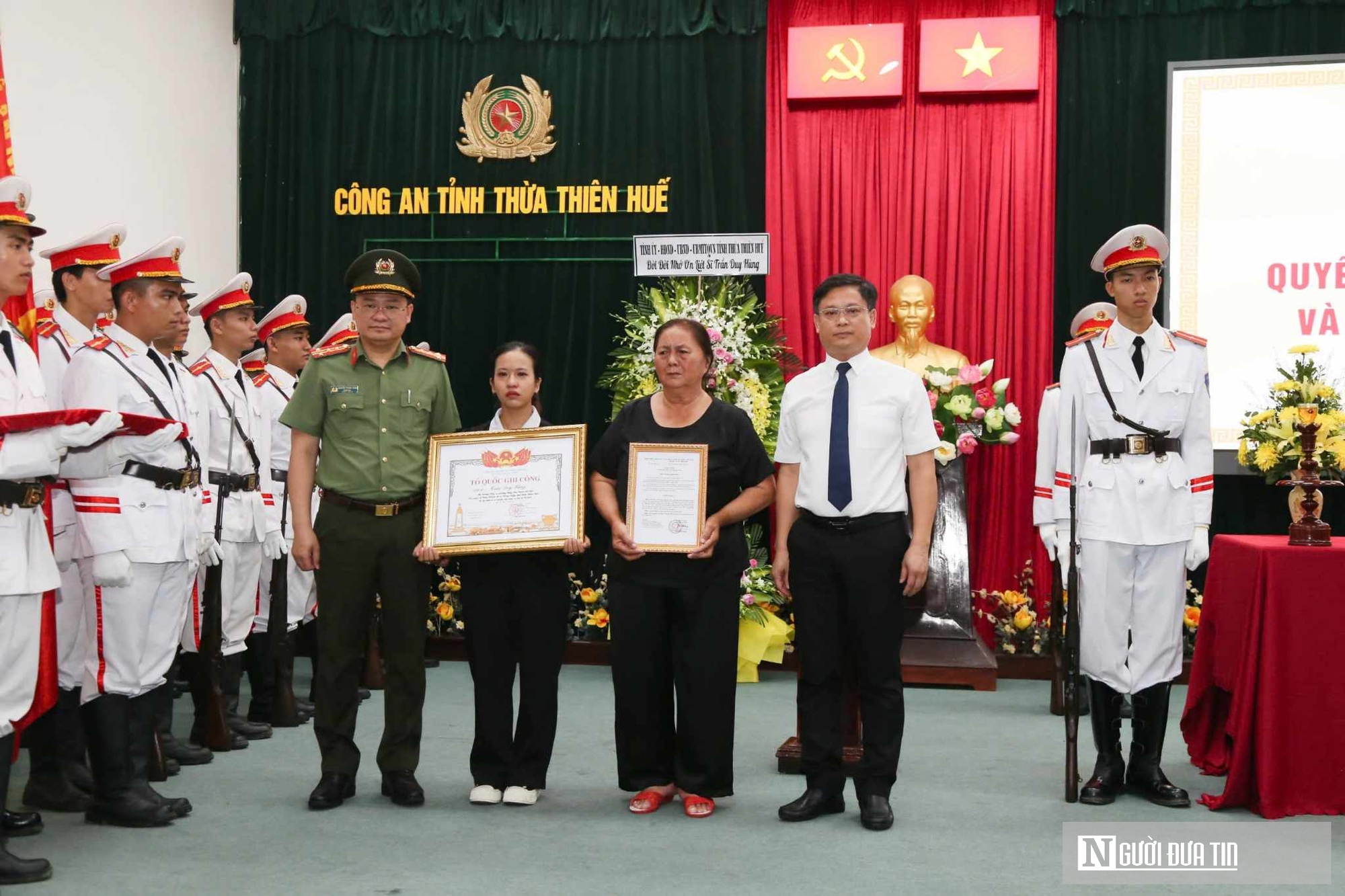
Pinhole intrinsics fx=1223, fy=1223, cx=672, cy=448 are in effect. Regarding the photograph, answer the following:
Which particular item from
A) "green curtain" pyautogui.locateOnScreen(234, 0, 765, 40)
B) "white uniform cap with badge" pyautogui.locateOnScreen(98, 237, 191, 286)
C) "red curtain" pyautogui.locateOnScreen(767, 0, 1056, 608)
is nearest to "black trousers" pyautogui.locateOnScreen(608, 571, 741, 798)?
"white uniform cap with badge" pyautogui.locateOnScreen(98, 237, 191, 286)

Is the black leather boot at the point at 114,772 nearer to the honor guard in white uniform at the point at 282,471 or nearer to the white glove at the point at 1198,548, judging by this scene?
the honor guard in white uniform at the point at 282,471

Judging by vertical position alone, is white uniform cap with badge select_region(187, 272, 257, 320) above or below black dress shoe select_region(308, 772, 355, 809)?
above

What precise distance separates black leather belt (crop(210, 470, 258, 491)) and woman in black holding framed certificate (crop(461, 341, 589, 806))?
4.59 feet

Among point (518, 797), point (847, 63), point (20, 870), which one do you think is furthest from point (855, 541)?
point (847, 63)

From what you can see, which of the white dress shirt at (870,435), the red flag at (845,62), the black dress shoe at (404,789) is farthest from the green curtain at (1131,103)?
the black dress shoe at (404,789)

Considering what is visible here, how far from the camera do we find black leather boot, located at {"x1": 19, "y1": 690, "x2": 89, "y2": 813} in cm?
359

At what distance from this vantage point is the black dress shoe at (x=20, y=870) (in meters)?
2.94

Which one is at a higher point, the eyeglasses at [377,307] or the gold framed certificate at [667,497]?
the eyeglasses at [377,307]

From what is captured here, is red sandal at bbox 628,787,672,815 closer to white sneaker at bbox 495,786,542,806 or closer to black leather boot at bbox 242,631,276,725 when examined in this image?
white sneaker at bbox 495,786,542,806

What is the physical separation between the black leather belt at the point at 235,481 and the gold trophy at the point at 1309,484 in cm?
359

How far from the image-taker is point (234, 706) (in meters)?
4.80

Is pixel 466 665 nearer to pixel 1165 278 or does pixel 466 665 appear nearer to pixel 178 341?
pixel 178 341

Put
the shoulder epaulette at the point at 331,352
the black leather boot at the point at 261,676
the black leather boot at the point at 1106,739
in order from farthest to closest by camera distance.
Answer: the black leather boot at the point at 261,676
the black leather boot at the point at 1106,739
the shoulder epaulette at the point at 331,352

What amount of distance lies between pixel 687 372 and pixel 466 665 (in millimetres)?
3323
